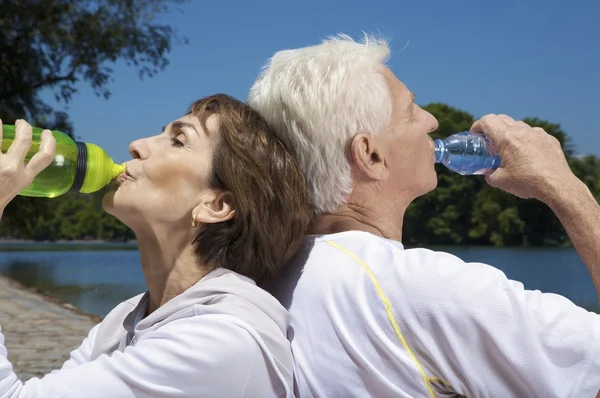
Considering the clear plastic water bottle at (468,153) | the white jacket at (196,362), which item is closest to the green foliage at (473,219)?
the clear plastic water bottle at (468,153)

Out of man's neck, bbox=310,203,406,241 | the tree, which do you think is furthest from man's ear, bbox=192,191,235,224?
the tree

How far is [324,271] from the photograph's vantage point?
5.31 ft

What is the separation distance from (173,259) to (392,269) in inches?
20.1

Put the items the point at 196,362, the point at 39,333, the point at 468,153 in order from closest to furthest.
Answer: the point at 196,362 → the point at 468,153 → the point at 39,333

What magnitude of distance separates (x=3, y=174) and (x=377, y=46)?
36.2 inches

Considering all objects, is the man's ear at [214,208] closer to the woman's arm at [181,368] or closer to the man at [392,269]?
the man at [392,269]

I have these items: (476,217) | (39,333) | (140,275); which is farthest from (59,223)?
(39,333)

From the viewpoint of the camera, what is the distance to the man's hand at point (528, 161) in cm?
172

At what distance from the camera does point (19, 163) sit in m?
1.47

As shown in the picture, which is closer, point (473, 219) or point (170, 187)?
point (170, 187)

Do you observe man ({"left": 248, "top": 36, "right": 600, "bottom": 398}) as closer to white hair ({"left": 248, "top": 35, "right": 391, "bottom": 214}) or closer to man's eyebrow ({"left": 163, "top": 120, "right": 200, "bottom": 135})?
white hair ({"left": 248, "top": 35, "right": 391, "bottom": 214})

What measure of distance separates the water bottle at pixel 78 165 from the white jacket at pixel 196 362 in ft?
1.34

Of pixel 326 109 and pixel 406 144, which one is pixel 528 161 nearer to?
pixel 406 144

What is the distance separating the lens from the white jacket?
4.58 ft
